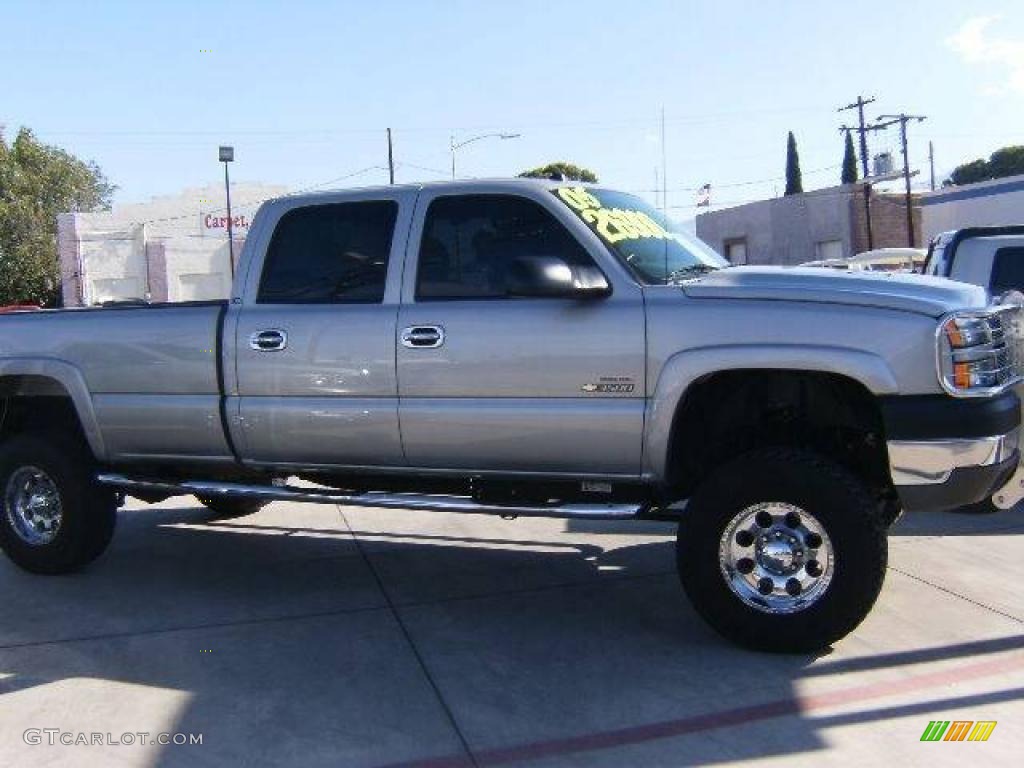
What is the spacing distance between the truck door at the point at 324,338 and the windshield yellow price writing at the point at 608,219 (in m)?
0.87

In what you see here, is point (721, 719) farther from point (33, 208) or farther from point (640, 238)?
point (33, 208)

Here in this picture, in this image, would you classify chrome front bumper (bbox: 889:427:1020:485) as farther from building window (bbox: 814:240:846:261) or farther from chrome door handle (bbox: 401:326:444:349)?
building window (bbox: 814:240:846:261)

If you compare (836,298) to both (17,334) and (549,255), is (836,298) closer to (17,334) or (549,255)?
(549,255)

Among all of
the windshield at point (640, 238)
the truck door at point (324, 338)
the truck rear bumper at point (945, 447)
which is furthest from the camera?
the truck door at point (324, 338)

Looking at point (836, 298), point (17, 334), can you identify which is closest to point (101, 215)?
point (17, 334)

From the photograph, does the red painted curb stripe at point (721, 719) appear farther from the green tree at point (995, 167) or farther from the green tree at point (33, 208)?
the green tree at point (995, 167)

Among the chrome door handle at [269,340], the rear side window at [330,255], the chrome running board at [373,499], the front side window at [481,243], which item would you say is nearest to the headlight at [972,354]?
the chrome running board at [373,499]

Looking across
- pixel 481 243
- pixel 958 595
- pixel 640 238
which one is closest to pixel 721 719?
pixel 958 595

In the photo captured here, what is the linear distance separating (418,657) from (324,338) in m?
1.68

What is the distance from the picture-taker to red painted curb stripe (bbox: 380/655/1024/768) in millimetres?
3680

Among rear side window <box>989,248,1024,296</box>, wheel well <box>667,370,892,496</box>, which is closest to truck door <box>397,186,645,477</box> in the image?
wheel well <box>667,370,892,496</box>

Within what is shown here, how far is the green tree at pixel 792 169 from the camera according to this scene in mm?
67438

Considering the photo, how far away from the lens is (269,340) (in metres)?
5.31

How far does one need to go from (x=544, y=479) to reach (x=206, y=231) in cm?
4988
